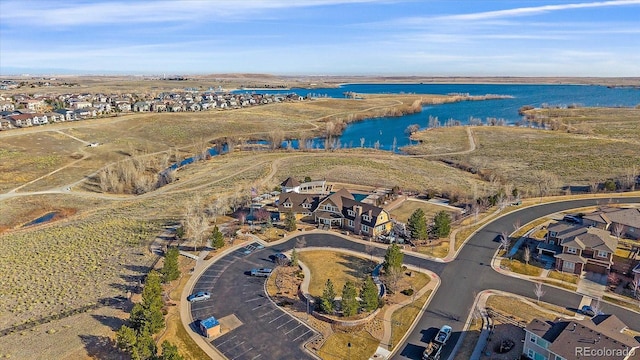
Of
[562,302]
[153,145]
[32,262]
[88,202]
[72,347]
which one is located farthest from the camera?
[153,145]

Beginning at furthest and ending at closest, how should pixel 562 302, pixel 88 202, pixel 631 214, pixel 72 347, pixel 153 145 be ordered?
1. pixel 153 145
2. pixel 88 202
3. pixel 631 214
4. pixel 562 302
5. pixel 72 347

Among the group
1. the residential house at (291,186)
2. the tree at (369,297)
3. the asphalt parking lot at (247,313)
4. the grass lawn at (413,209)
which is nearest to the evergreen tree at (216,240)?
the asphalt parking lot at (247,313)

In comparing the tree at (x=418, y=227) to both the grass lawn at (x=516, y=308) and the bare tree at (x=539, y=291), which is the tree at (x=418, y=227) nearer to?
the grass lawn at (x=516, y=308)

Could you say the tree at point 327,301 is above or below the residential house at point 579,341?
below

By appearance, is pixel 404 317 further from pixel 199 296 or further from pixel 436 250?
pixel 199 296

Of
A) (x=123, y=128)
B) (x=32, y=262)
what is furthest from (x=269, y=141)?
(x=32, y=262)

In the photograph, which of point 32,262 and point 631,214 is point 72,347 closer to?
point 32,262

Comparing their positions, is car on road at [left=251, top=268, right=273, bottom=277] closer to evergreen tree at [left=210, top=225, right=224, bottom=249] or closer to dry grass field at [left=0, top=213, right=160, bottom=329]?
evergreen tree at [left=210, top=225, right=224, bottom=249]
